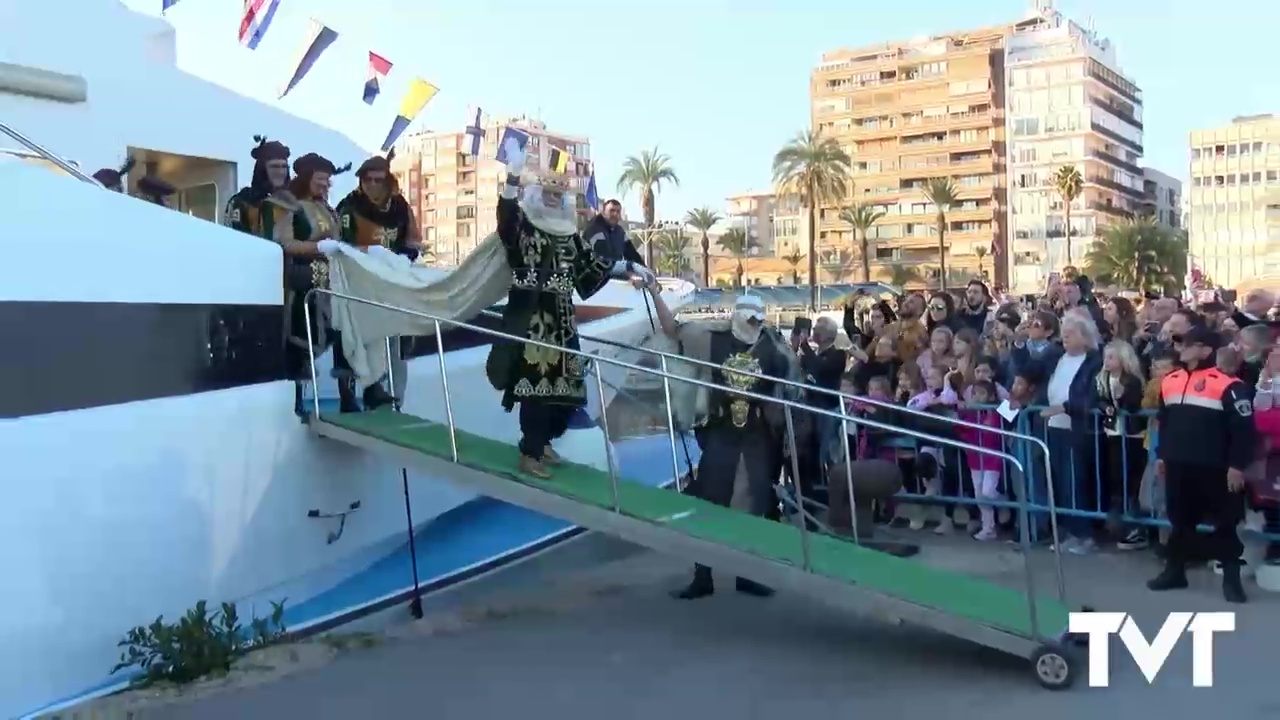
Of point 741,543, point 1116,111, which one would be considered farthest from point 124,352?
point 1116,111

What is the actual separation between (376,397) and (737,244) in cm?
7946

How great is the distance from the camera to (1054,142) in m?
79.4

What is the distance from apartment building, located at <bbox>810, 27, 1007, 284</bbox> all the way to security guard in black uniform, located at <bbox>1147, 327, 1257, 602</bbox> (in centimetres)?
7553

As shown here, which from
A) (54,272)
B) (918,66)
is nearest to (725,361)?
(54,272)

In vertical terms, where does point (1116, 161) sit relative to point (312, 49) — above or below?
above

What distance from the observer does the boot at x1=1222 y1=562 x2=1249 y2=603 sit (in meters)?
6.10

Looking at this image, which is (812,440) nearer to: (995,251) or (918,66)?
(995,251)

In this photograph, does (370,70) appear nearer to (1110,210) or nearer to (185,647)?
(185,647)

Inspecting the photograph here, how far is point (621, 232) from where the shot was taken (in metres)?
8.40

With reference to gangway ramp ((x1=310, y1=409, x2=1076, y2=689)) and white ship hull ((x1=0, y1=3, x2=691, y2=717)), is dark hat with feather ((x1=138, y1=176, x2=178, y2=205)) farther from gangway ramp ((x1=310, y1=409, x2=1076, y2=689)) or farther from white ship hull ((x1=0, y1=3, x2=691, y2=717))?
gangway ramp ((x1=310, y1=409, x2=1076, y2=689))

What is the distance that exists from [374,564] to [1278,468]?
16.7 ft

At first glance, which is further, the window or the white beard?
the window

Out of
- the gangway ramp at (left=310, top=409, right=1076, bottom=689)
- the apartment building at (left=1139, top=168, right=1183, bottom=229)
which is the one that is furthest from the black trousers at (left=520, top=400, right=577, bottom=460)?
the apartment building at (left=1139, top=168, right=1183, bottom=229)

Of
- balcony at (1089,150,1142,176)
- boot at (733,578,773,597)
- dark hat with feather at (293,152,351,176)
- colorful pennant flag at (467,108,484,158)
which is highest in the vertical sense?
balcony at (1089,150,1142,176)
